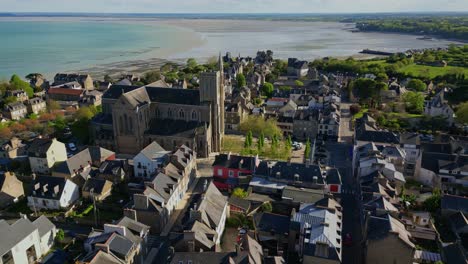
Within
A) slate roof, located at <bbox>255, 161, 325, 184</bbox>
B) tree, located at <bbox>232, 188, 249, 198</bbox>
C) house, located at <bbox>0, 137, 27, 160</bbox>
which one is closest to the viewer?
tree, located at <bbox>232, 188, 249, 198</bbox>

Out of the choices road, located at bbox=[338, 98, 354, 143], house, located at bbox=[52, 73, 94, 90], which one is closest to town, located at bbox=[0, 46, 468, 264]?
road, located at bbox=[338, 98, 354, 143]

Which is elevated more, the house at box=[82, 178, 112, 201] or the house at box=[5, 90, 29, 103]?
the house at box=[5, 90, 29, 103]

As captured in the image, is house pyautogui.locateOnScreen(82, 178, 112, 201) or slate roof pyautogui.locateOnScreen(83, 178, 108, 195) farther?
slate roof pyautogui.locateOnScreen(83, 178, 108, 195)

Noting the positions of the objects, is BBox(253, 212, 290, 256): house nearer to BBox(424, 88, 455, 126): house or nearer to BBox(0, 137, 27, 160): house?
BBox(0, 137, 27, 160): house

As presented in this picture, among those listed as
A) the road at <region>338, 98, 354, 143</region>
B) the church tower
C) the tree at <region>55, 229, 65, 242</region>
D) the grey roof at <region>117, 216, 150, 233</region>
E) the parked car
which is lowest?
the road at <region>338, 98, 354, 143</region>

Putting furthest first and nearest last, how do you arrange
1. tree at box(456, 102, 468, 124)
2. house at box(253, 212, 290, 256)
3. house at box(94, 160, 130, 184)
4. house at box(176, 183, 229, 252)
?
1. tree at box(456, 102, 468, 124)
2. house at box(94, 160, 130, 184)
3. house at box(253, 212, 290, 256)
4. house at box(176, 183, 229, 252)

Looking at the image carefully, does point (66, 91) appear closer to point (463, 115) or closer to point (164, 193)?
point (164, 193)

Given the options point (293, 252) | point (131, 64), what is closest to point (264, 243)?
point (293, 252)
